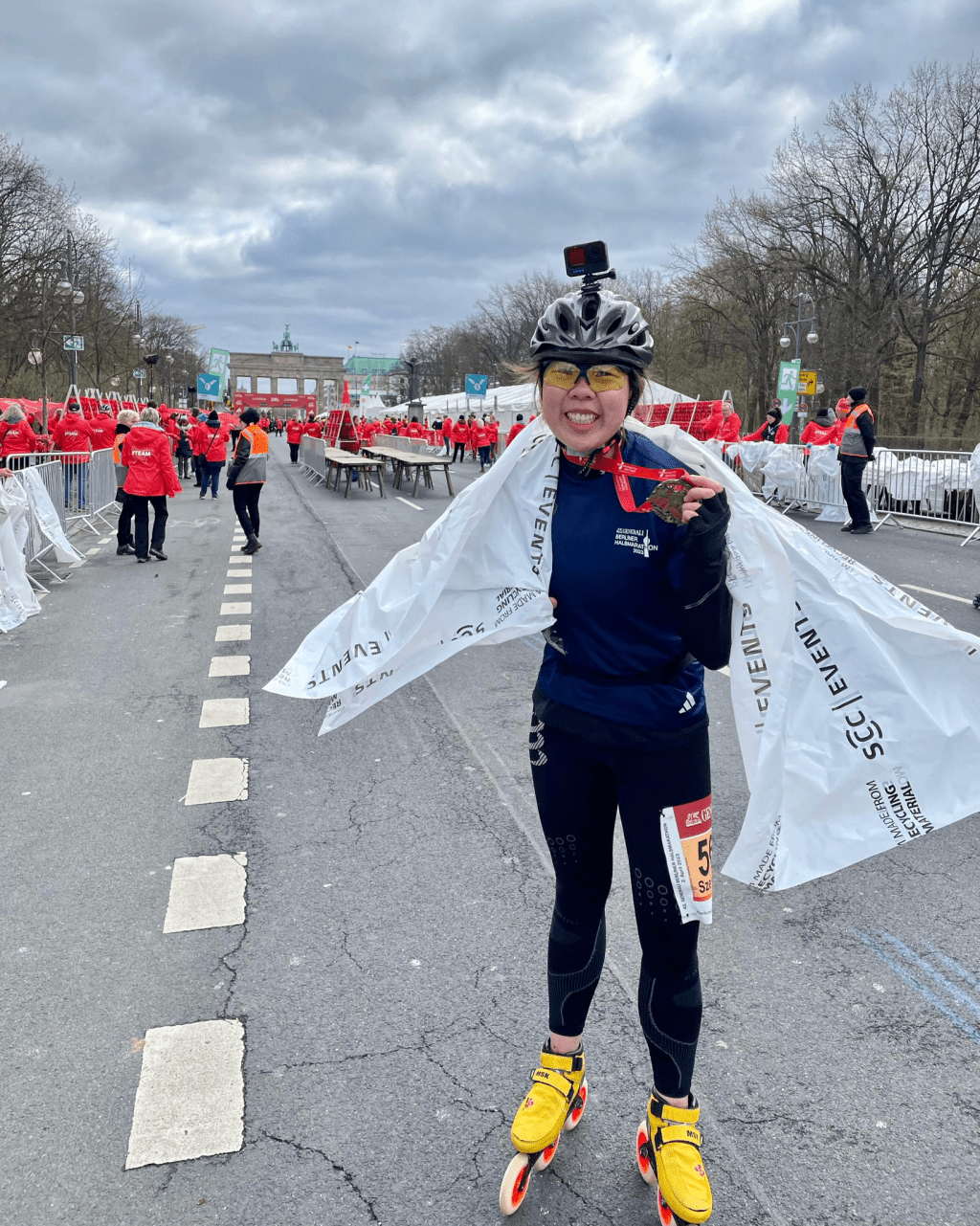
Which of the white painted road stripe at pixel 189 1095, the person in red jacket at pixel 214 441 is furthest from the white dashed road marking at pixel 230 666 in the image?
the person in red jacket at pixel 214 441

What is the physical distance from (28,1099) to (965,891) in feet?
11.2

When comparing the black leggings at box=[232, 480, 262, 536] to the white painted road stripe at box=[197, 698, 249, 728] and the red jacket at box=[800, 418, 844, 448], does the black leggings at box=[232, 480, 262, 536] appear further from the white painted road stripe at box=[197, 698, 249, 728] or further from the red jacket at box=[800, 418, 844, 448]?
the red jacket at box=[800, 418, 844, 448]

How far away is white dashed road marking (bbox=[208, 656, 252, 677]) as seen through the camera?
291 inches

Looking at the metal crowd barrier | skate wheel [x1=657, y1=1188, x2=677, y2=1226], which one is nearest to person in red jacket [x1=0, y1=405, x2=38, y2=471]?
the metal crowd barrier

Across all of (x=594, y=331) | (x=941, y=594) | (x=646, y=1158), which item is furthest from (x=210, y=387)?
(x=646, y=1158)

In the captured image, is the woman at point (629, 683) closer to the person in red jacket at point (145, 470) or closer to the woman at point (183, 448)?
the person in red jacket at point (145, 470)

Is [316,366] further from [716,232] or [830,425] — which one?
[830,425]

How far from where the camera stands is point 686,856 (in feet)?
7.61

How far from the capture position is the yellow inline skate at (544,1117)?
2.38m

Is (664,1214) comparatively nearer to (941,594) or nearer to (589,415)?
(589,415)

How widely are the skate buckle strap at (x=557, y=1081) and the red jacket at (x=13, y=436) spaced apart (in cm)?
1452

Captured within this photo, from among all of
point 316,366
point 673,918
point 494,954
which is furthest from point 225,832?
point 316,366

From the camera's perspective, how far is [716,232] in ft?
151

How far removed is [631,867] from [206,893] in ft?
7.22
